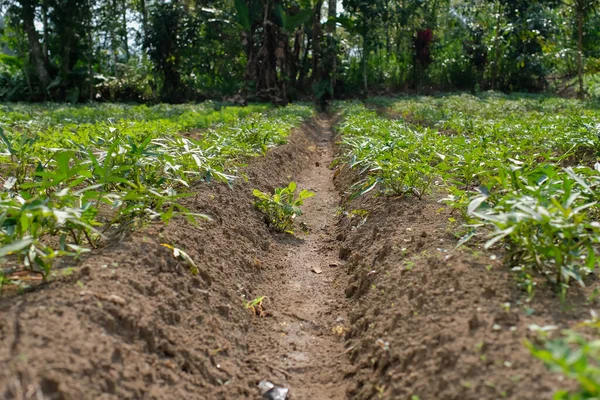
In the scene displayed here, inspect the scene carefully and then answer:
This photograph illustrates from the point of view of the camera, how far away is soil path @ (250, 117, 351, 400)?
261cm

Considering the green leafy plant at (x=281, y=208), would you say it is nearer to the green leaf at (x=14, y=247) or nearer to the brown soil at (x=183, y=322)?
the brown soil at (x=183, y=322)

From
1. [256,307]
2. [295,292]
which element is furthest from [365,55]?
[256,307]

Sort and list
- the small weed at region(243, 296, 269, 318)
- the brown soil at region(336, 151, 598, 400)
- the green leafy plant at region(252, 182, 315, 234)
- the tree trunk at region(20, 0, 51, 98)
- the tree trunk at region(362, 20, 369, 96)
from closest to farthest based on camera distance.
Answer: the brown soil at region(336, 151, 598, 400), the small weed at region(243, 296, 269, 318), the green leafy plant at region(252, 182, 315, 234), the tree trunk at region(20, 0, 51, 98), the tree trunk at region(362, 20, 369, 96)

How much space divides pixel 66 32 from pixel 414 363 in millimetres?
18444

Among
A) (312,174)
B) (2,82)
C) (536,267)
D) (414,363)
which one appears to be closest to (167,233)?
(414,363)

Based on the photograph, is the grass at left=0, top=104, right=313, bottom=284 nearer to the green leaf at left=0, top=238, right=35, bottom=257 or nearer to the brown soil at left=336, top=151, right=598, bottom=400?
the green leaf at left=0, top=238, right=35, bottom=257

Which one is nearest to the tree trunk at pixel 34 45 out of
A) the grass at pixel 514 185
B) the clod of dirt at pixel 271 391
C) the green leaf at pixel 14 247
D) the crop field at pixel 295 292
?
the grass at pixel 514 185

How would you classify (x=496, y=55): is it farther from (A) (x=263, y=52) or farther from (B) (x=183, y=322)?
(B) (x=183, y=322)

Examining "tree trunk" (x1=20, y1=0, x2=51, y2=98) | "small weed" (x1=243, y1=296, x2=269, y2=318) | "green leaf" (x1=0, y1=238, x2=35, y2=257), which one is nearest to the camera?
"green leaf" (x1=0, y1=238, x2=35, y2=257)

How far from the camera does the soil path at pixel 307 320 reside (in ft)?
8.55

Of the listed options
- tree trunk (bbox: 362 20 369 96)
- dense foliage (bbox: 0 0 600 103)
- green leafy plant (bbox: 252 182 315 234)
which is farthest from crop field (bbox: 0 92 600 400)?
tree trunk (bbox: 362 20 369 96)

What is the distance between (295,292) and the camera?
11.8 feet

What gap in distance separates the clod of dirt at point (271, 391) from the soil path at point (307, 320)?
0.04 m

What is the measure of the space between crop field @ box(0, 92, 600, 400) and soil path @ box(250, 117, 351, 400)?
0.01 metres
